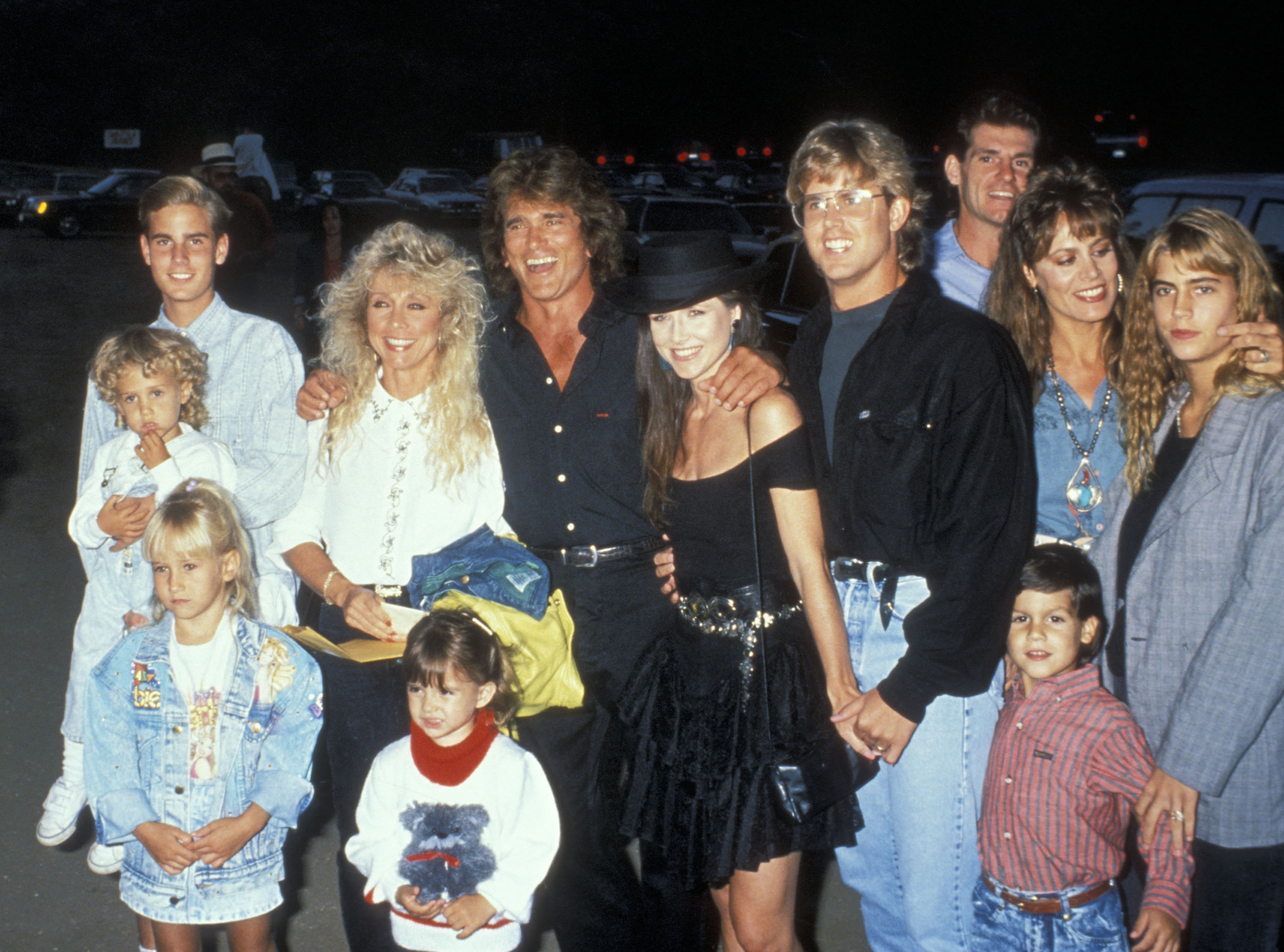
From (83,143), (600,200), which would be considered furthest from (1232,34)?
(83,143)

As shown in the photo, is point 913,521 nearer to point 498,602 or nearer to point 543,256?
point 498,602

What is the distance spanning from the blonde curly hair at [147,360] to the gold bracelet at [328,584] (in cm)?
79

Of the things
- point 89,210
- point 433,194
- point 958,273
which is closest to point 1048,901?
point 958,273

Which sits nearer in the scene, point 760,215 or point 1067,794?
point 1067,794

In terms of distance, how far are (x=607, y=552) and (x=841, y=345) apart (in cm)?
95

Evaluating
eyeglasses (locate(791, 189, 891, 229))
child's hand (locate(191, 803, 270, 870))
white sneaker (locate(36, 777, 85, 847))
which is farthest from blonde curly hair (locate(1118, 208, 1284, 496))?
white sneaker (locate(36, 777, 85, 847))

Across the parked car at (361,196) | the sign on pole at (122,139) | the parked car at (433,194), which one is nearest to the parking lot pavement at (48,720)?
the parked car at (361,196)

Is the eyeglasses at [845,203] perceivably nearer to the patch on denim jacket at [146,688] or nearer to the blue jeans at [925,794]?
the blue jeans at [925,794]

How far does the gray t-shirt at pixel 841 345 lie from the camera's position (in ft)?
9.58

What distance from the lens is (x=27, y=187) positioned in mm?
29141

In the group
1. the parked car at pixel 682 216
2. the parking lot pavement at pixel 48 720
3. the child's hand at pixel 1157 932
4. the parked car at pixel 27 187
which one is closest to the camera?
the child's hand at pixel 1157 932

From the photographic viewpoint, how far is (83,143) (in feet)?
165

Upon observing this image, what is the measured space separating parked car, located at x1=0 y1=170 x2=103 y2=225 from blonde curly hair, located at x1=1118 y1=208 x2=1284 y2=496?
91.5 ft

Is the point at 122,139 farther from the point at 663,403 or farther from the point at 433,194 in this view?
the point at 663,403
